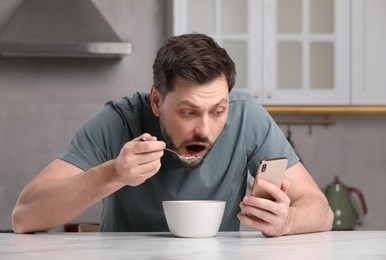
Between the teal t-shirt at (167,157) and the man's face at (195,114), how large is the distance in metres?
0.12

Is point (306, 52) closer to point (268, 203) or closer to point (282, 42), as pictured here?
point (282, 42)

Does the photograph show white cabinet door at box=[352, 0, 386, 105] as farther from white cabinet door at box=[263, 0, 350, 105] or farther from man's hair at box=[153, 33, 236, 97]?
man's hair at box=[153, 33, 236, 97]

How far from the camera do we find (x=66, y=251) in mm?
1545

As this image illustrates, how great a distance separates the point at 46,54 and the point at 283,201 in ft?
8.81

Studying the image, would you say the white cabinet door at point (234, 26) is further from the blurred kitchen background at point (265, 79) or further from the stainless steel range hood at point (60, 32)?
the stainless steel range hood at point (60, 32)

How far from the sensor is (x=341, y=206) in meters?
4.21

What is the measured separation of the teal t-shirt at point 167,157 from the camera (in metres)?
2.19

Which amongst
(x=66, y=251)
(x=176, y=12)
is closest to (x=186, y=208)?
(x=66, y=251)

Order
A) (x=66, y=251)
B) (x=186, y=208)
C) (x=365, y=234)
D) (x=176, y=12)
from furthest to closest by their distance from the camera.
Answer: (x=176, y=12)
(x=365, y=234)
(x=186, y=208)
(x=66, y=251)

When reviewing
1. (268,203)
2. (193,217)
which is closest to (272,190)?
(268,203)

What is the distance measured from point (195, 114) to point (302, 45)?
223cm

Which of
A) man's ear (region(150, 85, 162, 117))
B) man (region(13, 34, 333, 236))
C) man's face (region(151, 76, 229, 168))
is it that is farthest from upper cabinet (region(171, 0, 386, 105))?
man's face (region(151, 76, 229, 168))

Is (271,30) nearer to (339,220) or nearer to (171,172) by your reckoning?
(339,220)

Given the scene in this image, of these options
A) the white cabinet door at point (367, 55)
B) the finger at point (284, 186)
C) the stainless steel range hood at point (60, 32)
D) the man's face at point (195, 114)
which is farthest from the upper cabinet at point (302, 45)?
the finger at point (284, 186)
